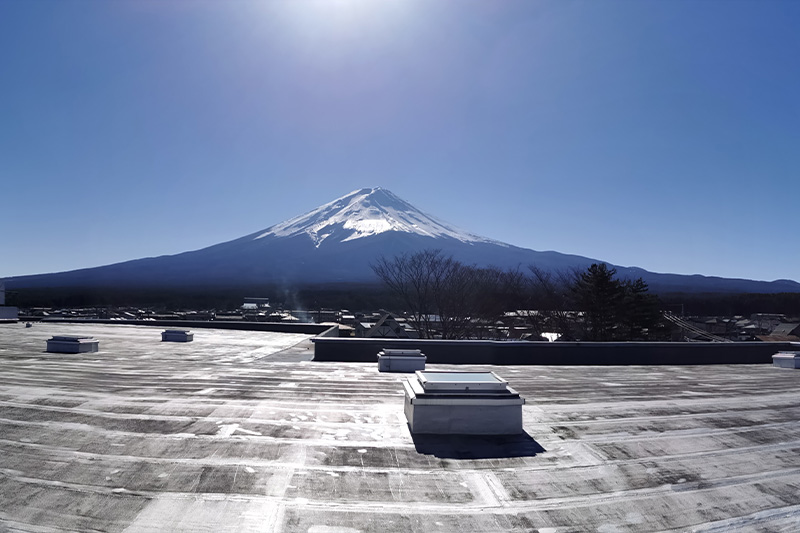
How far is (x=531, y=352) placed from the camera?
13.2 meters

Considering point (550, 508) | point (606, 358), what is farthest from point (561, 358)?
point (550, 508)

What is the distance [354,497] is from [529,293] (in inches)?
1488

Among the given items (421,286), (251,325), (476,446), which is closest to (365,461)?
(476,446)

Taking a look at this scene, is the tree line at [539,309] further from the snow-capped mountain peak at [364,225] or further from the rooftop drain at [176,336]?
the snow-capped mountain peak at [364,225]

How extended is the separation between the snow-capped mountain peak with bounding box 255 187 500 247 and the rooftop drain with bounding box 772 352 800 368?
149 m

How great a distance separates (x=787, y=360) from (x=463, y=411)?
464 inches

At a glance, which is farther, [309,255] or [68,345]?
[309,255]

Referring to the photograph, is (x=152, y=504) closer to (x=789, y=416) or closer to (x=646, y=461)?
(x=646, y=461)

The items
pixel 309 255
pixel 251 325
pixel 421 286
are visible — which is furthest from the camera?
pixel 309 255

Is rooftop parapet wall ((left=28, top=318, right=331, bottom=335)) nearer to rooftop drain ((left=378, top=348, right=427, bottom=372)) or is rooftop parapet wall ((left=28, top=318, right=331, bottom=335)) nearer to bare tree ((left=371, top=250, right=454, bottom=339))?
bare tree ((left=371, top=250, right=454, bottom=339))

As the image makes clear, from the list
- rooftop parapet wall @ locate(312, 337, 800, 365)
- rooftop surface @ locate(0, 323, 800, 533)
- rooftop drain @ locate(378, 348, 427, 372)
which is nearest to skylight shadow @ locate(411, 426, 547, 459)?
rooftop surface @ locate(0, 323, 800, 533)

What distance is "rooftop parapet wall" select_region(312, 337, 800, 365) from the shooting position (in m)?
12.9

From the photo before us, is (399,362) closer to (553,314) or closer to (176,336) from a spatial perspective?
(176,336)

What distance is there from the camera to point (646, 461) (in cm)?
518
